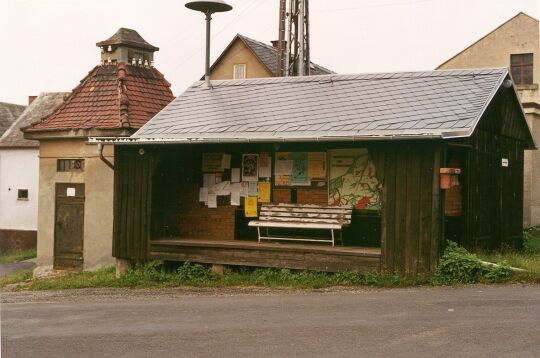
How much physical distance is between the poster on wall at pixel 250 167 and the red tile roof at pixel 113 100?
4464 millimetres

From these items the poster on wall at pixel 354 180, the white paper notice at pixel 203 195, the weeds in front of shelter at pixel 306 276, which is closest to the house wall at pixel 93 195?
the weeds in front of shelter at pixel 306 276

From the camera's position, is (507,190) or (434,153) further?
(507,190)

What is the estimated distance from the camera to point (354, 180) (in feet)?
47.6

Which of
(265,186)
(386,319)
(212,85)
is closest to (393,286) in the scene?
(386,319)

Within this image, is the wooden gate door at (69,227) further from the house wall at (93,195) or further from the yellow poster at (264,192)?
the yellow poster at (264,192)

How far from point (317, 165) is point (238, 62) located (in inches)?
814

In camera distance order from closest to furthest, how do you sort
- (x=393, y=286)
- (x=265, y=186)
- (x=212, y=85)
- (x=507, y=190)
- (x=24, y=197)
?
1. (x=393, y=286)
2. (x=265, y=186)
3. (x=507, y=190)
4. (x=212, y=85)
5. (x=24, y=197)

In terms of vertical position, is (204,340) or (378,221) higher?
(378,221)

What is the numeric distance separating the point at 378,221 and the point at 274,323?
566 centimetres

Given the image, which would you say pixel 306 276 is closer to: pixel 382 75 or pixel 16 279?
pixel 382 75

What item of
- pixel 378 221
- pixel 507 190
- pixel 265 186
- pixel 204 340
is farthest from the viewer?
pixel 507 190

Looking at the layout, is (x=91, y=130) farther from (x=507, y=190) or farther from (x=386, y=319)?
(x=386, y=319)

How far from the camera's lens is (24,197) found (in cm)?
3288

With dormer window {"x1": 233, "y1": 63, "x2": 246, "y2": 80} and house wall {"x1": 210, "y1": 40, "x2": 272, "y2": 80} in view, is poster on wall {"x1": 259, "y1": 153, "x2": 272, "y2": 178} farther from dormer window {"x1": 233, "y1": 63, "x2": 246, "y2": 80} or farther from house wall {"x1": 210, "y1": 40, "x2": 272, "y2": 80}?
dormer window {"x1": 233, "y1": 63, "x2": 246, "y2": 80}
